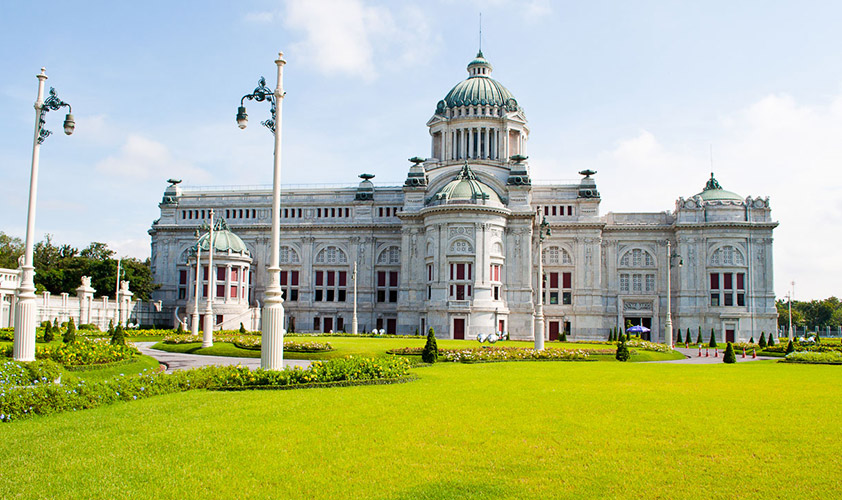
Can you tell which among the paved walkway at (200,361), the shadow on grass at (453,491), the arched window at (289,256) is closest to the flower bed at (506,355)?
the paved walkway at (200,361)

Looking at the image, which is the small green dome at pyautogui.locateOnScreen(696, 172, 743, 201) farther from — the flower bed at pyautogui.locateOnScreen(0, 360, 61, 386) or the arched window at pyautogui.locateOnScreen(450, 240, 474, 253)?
the flower bed at pyautogui.locateOnScreen(0, 360, 61, 386)

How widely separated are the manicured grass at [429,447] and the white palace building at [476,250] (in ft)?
170

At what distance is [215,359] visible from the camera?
36.5m

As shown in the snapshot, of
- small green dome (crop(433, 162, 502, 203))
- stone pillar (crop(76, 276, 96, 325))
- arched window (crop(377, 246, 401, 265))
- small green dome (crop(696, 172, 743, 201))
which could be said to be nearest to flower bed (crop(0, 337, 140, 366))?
stone pillar (crop(76, 276, 96, 325))

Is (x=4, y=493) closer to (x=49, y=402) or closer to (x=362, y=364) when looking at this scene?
(x=49, y=402)

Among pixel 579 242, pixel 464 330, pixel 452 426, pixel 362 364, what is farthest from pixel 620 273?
pixel 452 426

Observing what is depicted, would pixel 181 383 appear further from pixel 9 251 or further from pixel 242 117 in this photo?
pixel 9 251

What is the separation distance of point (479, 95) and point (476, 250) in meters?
23.1

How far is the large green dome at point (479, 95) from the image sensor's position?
267ft

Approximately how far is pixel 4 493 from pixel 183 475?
2444 millimetres

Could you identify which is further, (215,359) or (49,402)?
(215,359)

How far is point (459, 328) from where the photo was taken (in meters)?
68.5

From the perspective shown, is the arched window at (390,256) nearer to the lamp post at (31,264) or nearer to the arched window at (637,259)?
the arched window at (637,259)

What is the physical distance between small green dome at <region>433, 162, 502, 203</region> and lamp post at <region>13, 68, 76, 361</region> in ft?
159
